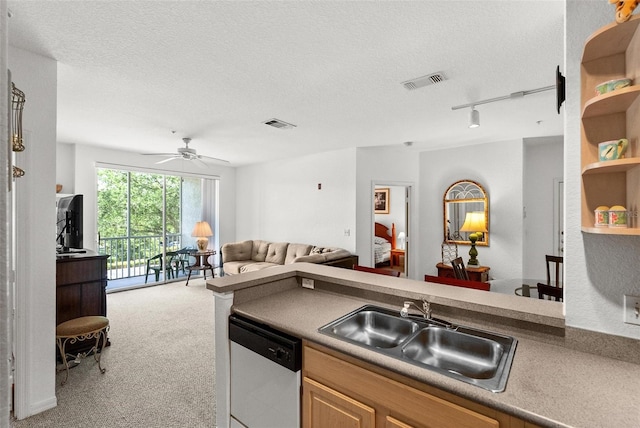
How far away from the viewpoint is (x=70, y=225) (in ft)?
10.5

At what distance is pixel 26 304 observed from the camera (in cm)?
213

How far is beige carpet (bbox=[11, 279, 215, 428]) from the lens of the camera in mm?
2143

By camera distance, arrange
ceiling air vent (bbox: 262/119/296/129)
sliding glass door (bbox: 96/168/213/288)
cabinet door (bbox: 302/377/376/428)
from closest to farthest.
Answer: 1. cabinet door (bbox: 302/377/376/428)
2. ceiling air vent (bbox: 262/119/296/129)
3. sliding glass door (bbox: 96/168/213/288)

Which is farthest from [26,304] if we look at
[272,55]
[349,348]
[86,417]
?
[272,55]

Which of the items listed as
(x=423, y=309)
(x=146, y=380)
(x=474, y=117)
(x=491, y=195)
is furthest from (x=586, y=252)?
(x=491, y=195)

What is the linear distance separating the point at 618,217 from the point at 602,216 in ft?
0.17

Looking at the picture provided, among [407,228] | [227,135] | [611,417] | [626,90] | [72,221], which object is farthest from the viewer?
[407,228]

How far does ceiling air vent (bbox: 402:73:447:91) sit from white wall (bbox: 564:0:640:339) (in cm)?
116

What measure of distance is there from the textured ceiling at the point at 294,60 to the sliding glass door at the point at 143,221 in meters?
1.79

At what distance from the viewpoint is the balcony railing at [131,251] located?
18.5 feet


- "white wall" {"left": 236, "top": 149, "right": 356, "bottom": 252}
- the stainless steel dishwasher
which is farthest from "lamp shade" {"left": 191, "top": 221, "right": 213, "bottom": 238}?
the stainless steel dishwasher

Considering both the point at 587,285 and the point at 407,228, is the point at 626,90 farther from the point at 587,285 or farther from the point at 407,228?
the point at 407,228

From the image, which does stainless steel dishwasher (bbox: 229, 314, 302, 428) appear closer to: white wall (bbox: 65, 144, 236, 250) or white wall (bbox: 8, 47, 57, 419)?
white wall (bbox: 8, 47, 57, 419)

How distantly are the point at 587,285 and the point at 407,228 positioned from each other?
4207 millimetres
